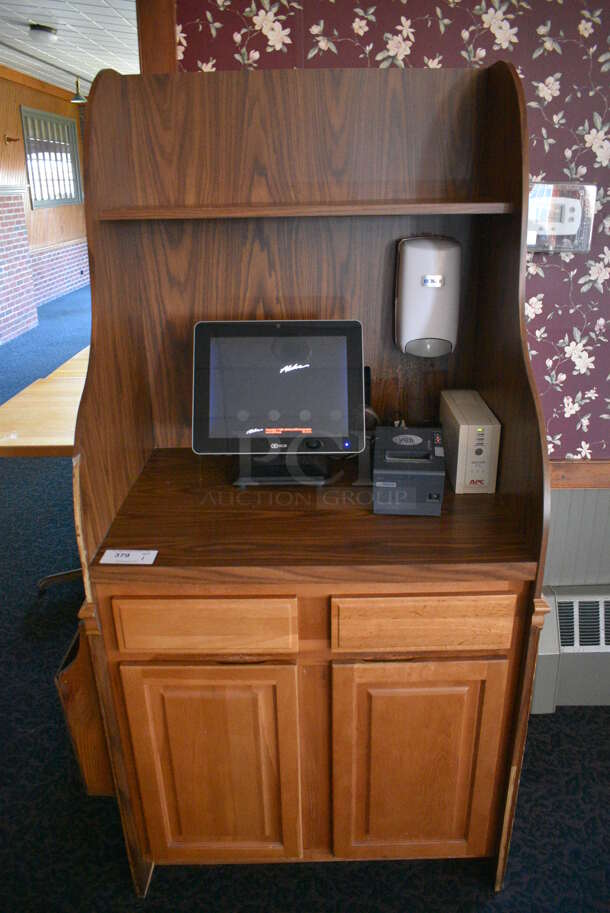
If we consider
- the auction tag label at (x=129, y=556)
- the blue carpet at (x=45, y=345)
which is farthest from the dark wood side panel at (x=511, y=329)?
the blue carpet at (x=45, y=345)

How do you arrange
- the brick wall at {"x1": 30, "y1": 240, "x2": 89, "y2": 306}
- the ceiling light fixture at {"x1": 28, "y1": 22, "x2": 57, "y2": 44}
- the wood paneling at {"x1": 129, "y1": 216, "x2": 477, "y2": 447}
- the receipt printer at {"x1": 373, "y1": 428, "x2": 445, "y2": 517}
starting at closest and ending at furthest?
1. the receipt printer at {"x1": 373, "y1": 428, "x2": 445, "y2": 517}
2. the wood paneling at {"x1": 129, "y1": 216, "x2": 477, "y2": 447}
3. the ceiling light fixture at {"x1": 28, "y1": 22, "x2": 57, "y2": 44}
4. the brick wall at {"x1": 30, "y1": 240, "x2": 89, "y2": 306}

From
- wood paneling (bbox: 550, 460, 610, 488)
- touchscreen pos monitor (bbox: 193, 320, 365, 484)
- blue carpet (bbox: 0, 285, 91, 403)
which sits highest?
touchscreen pos monitor (bbox: 193, 320, 365, 484)

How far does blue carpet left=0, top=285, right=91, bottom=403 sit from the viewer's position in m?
5.52

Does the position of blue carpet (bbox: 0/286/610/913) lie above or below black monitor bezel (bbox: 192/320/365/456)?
below

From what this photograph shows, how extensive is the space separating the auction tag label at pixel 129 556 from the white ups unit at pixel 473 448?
711 millimetres

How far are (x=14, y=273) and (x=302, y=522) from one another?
6.64m

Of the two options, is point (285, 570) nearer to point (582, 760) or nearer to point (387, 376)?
point (387, 376)

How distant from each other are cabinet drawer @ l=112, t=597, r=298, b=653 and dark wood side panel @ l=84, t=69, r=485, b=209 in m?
0.92

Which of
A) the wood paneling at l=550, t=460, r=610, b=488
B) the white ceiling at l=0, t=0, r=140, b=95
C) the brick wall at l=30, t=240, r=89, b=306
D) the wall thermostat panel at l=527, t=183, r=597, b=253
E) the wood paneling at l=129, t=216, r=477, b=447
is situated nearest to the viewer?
the wood paneling at l=129, t=216, r=477, b=447

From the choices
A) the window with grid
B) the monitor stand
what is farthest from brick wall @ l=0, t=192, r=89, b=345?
the monitor stand

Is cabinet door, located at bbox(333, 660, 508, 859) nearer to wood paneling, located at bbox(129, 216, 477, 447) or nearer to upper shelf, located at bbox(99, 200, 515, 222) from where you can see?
wood paneling, located at bbox(129, 216, 477, 447)

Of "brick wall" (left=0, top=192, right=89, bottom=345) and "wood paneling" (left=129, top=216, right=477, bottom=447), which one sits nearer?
"wood paneling" (left=129, top=216, right=477, bottom=447)

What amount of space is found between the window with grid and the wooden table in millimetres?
6516

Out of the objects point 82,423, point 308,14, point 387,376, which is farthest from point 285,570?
point 308,14
